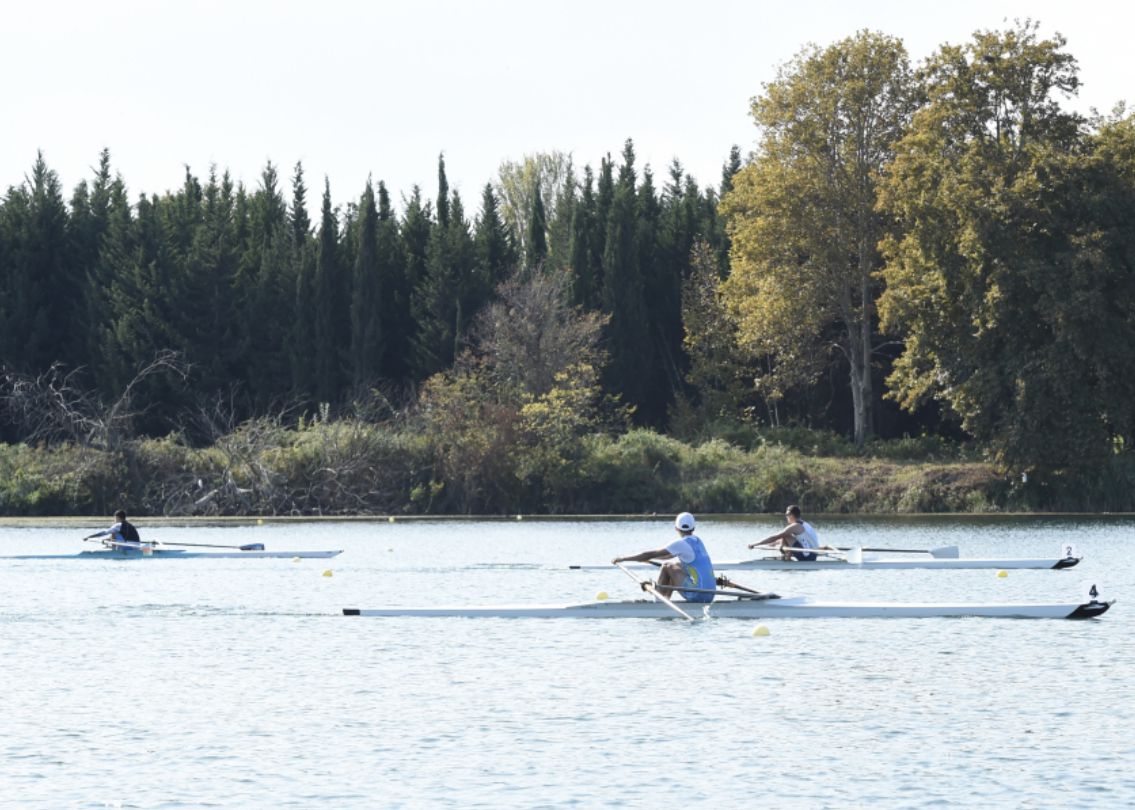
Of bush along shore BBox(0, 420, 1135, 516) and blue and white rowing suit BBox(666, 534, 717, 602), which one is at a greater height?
bush along shore BBox(0, 420, 1135, 516)

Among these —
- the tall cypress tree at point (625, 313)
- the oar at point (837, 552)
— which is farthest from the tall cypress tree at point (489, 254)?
the oar at point (837, 552)

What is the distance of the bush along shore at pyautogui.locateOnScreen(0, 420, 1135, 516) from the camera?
2313 inches

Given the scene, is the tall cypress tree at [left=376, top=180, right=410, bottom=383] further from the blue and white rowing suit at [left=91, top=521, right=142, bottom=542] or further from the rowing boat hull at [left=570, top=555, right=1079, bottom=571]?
the rowing boat hull at [left=570, top=555, right=1079, bottom=571]

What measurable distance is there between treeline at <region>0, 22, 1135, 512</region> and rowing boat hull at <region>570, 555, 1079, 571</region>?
18779mm

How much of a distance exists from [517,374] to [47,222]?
76.8 ft

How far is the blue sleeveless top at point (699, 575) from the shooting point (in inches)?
984

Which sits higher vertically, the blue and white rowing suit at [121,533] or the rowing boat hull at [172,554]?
the blue and white rowing suit at [121,533]

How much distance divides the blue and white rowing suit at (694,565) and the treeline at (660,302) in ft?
96.8

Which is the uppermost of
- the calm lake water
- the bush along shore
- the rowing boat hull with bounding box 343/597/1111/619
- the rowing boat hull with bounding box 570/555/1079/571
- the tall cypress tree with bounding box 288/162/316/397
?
the tall cypress tree with bounding box 288/162/316/397

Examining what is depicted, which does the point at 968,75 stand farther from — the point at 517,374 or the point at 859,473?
the point at 517,374

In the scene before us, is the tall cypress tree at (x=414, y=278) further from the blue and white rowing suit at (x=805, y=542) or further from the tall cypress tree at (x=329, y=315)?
the blue and white rowing suit at (x=805, y=542)

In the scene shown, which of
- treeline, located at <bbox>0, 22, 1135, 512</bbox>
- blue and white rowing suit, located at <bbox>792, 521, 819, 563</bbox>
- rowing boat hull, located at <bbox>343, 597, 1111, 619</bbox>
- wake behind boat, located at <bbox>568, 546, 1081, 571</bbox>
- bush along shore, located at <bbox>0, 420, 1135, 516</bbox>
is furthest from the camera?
bush along shore, located at <bbox>0, 420, 1135, 516</bbox>

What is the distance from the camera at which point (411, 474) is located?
60344 mm

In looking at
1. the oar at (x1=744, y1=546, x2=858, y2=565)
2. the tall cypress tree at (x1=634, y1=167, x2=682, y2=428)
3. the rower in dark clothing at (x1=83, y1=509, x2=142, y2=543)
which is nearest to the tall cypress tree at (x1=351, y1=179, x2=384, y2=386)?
the tall cypress tree at (x1=634, y1=167, x2=682, y2=428)
